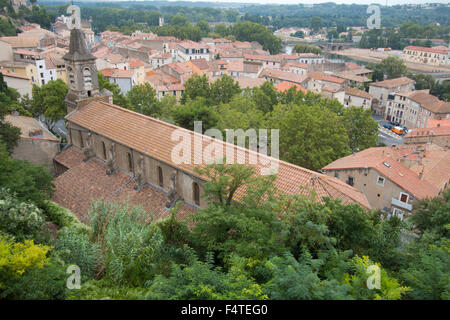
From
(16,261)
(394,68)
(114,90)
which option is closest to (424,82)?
(394,68)

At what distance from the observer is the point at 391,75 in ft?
365

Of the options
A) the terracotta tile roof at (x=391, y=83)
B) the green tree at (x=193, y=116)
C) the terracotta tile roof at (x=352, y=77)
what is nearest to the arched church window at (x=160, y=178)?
the green tree at (x=193, y=116)

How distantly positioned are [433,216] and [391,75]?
103 meters

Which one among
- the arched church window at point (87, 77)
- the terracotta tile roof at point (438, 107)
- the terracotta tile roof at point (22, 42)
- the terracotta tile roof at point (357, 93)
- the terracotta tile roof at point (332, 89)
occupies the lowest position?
the terracotta tile roof at point (438, 107)

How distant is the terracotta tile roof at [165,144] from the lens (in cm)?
1858

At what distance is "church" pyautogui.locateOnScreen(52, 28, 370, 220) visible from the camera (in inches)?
781

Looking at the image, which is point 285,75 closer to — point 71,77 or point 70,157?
point 71,77

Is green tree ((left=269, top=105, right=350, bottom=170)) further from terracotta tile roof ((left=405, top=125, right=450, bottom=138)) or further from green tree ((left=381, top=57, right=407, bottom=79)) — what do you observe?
green tree ((left=381, top=57, right=407, bottom=79))

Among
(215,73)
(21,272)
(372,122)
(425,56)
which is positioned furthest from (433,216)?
(425,56)

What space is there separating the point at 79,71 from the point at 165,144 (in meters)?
13.0

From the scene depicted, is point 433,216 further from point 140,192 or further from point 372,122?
point 372,122

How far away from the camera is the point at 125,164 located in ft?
85.6

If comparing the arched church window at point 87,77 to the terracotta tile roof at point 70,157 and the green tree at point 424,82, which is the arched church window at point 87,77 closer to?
the terracotta tile roof at point 70,157

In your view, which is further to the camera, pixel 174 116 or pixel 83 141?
pixel 174 116
